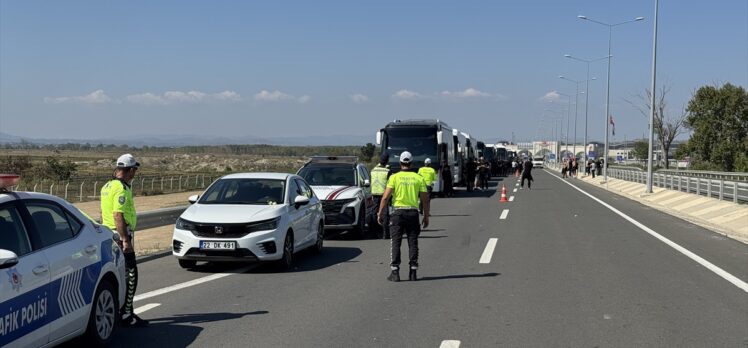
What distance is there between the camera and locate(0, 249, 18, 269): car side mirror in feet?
15.1

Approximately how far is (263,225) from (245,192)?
56.4 inches

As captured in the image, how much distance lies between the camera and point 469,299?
857 centimetres


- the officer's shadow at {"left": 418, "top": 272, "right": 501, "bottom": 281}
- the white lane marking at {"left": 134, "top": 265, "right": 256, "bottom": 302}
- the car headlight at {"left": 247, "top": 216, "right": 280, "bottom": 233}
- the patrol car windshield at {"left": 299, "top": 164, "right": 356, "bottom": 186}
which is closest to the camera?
the white lane marking at {"left": 134, "top": 265, "right": 256, "bottom": 302}

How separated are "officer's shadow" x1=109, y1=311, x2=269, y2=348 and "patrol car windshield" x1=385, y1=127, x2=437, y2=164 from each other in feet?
76.7

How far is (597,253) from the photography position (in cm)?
1301

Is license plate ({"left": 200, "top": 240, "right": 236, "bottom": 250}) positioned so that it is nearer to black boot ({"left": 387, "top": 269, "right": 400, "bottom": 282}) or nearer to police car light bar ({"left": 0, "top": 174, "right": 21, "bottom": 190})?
black boot ({"left": 387, "top": 269, "right": 400, "bottom": 282})

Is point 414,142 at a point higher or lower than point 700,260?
higher

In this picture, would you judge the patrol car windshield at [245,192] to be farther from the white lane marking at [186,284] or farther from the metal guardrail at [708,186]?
the metal guardrail at [708,186]

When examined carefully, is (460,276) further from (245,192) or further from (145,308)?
(145,308)

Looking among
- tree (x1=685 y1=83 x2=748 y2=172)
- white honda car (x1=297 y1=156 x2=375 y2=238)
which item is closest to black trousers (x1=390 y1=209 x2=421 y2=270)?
white honda car (x1=297 y1=156 x2=375 y2=238)

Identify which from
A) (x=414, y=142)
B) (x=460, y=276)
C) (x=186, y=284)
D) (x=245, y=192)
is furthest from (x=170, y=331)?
(x=414, y=142)

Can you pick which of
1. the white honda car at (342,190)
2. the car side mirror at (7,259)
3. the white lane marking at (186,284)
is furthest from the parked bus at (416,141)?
the car side mirror at (7,259)

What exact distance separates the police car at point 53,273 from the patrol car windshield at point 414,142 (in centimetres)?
Answer: 2457

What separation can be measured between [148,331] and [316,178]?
9758 millimetres
